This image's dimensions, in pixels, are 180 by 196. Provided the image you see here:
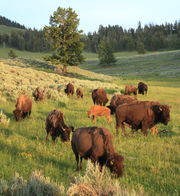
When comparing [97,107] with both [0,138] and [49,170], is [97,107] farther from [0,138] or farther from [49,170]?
[49,170]

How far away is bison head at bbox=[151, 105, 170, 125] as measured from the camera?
9242 mm

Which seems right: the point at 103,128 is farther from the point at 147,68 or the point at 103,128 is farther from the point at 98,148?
the point at 147,68

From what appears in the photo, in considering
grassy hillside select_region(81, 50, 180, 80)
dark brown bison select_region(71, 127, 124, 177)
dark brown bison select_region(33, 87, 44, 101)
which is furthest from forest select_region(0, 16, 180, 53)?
dark brown bison select_region(71, 127, 124, 177)

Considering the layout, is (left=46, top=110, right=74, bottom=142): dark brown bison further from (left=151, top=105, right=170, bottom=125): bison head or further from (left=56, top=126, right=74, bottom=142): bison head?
(left=151, top=105, right=170, bottom=125): bison head

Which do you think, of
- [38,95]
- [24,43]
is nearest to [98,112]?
[38,95]

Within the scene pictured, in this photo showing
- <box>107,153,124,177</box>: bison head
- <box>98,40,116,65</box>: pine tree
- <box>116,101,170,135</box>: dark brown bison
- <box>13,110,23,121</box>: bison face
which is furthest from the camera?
<box>98,40,116,65</box>: pine tree

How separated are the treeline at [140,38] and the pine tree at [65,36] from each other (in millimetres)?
57915

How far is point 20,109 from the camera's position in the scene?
39.1ft

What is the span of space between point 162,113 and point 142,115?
71cm

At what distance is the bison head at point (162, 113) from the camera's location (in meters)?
9.24

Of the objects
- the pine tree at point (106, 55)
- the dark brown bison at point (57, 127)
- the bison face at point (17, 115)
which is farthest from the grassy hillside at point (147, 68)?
the dark brown bison at point (57, 127)

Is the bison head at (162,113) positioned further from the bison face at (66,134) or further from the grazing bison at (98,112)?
the bison face at (66,134)

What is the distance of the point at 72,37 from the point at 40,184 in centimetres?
4820

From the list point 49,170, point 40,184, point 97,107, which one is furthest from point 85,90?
point 40,184
